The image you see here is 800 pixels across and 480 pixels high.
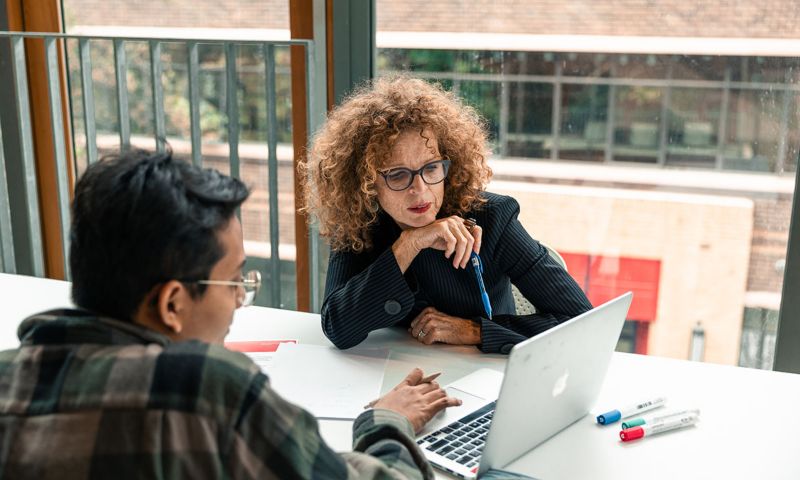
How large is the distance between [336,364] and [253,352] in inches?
6.9

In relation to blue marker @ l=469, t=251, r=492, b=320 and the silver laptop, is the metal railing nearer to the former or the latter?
blue marker @ l=469, t=251, r=492, b=320

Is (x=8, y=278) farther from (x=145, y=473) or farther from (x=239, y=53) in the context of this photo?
(x=145, y=473)

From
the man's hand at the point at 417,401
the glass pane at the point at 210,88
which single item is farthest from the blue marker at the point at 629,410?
the glass pane at the point at 210,88

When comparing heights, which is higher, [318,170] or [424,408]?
[318,170]

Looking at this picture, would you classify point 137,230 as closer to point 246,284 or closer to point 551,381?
point 246,284

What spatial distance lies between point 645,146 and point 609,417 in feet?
4.36

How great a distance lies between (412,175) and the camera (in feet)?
5.87

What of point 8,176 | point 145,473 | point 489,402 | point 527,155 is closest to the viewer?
point 145,473

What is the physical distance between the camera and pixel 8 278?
83.3 inches

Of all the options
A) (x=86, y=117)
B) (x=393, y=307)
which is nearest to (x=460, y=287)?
(x=393, y=307)

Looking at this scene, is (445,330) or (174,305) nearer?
(174,305)

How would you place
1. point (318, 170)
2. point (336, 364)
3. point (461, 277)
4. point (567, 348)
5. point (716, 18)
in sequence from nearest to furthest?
point (567, 348) → point (336, 364) → point (461, 277) → point (318, 170) → point (716, 18)

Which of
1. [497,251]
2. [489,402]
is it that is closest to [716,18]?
[497,251]

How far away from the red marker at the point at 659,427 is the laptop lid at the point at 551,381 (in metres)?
0.09
